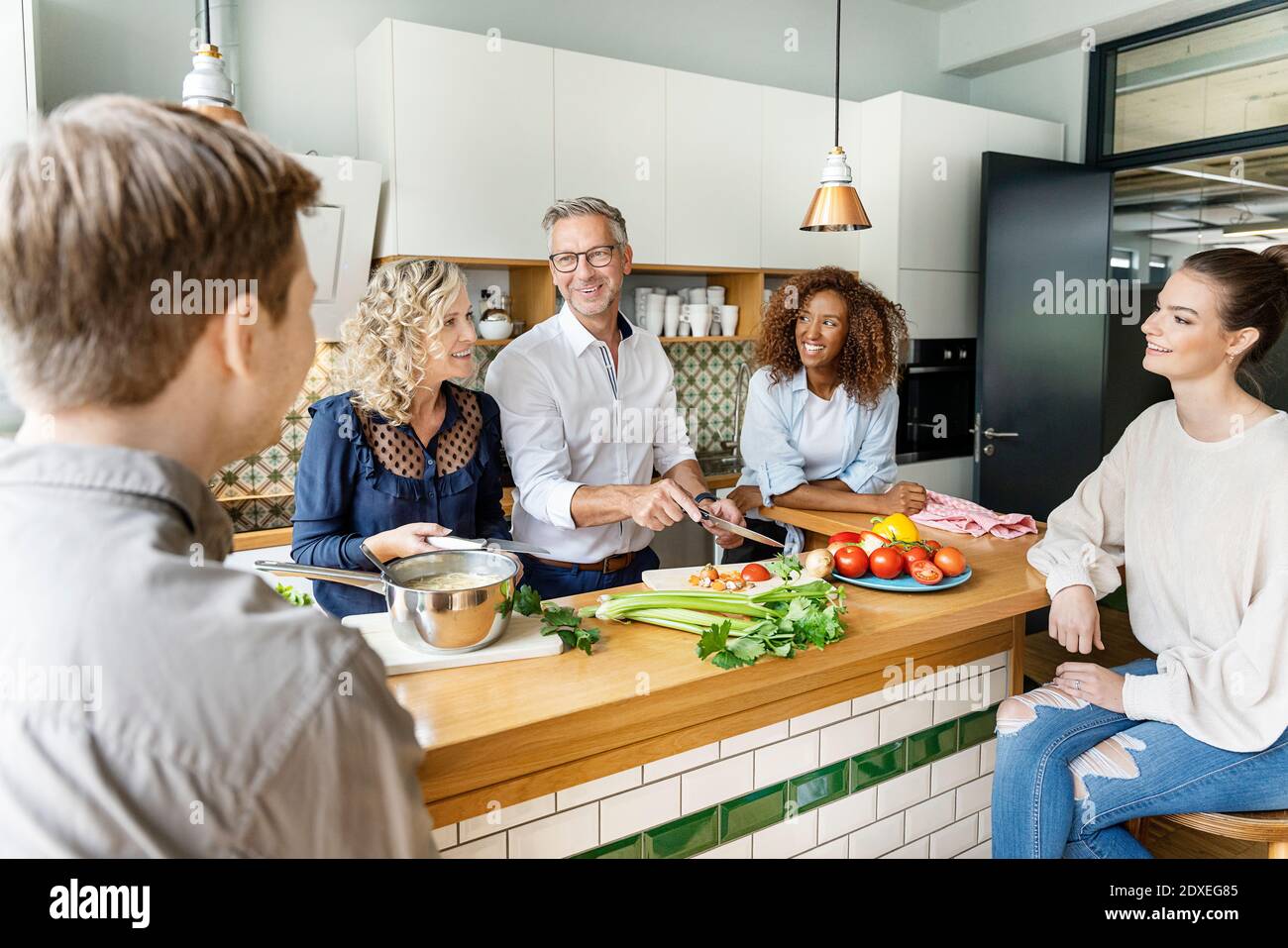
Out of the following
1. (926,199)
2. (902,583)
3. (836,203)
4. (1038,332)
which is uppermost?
(926,199)

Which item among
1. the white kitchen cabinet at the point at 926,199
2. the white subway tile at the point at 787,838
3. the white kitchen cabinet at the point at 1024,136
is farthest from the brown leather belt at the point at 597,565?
the white kitchen cabinet at the point at 1024,136

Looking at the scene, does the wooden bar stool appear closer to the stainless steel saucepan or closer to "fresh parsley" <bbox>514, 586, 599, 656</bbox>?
"fresh parsley" <bbox>514, 586, 599, 656</bbox>

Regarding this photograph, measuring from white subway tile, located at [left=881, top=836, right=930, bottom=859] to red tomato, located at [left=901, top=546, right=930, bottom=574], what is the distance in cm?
62

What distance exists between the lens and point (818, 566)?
78.7 inches

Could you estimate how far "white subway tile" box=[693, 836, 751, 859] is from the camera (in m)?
1.72

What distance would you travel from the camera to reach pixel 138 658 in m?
0.57

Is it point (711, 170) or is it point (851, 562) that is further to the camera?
point (711, 170)

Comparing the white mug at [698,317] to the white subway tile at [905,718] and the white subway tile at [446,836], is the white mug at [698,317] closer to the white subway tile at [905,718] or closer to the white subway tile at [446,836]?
the white subway tile at [905,718]

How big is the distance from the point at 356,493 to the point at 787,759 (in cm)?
112

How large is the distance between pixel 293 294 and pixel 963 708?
189 centimetres

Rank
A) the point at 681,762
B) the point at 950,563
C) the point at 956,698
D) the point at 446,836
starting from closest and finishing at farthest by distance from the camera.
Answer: the point at 446,836
the point at 681,762
the point at 950,563
the point at 956,698

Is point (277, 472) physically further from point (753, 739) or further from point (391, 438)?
point (753, 739)

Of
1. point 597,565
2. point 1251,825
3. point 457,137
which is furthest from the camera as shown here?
point 457,137

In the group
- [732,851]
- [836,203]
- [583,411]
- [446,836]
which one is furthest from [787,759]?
[836,203]
